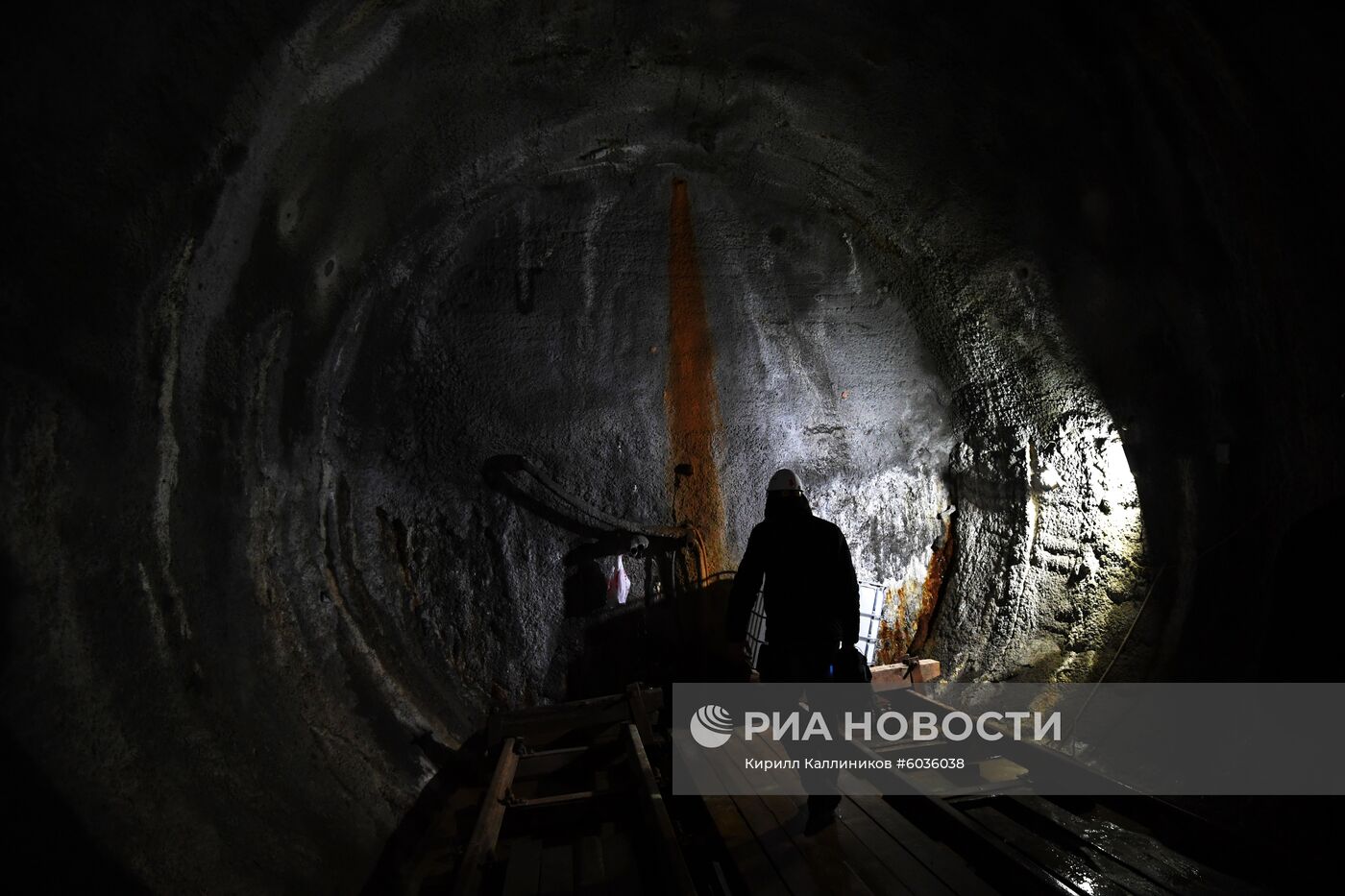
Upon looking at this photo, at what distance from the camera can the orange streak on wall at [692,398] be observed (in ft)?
18.0

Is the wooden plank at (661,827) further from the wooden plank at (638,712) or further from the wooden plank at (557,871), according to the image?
the wooden plank at (557,871)

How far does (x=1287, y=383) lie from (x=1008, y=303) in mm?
1787

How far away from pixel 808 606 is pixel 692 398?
105 inches

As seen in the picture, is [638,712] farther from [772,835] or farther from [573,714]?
[772,835]

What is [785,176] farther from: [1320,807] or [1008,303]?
[1320,807]

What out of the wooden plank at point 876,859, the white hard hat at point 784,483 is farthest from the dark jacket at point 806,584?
the wooden plank at point 876,859

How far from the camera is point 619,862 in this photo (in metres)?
3.20

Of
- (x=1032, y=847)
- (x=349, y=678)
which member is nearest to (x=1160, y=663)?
(x=1032, y=847)

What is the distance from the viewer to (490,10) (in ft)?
11.3

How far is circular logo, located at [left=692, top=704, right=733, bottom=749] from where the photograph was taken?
444 centimetres

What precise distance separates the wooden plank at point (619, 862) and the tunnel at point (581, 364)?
1.21 metres

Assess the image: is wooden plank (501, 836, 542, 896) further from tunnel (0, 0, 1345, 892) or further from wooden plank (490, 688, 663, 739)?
wooden plank (490, 688, 663, 739)

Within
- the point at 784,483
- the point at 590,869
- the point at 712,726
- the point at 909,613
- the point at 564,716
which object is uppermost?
the point at 784,483

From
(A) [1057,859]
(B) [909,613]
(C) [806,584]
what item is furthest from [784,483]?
(B) [909,613]
